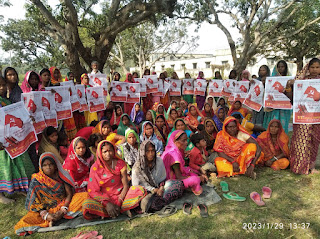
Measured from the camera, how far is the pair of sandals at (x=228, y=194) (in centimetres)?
335

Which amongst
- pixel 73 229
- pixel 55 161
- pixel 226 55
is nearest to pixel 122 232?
pixel 73 229

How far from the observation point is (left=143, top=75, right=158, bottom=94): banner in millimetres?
7477

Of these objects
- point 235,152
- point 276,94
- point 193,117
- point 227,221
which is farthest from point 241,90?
point 227,221

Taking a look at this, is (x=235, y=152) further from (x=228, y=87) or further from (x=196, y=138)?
(x=228, y=87)

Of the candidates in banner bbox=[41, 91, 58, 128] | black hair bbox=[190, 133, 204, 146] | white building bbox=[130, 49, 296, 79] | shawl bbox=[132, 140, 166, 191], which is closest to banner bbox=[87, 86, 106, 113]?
banner bbox=[41, 91, 58, 128]

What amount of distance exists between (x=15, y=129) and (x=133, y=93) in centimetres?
386

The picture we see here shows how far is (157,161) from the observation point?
11.3ft

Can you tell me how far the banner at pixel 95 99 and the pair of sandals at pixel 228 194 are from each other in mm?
3712

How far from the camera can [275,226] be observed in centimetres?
275

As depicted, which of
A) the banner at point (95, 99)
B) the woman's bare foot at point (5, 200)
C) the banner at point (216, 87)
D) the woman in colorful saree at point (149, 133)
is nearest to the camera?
the woman's bare foot at point (5, 200)

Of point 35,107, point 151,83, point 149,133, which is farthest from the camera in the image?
point 151,83

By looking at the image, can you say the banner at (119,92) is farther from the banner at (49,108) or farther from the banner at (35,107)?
the banner at (35,107)

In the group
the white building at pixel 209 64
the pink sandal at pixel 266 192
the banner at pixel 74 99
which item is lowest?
the pink sandal at pixel 266 192

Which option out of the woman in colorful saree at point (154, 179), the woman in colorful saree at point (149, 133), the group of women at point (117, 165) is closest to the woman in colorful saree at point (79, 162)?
the group of women at point (117, 165)
